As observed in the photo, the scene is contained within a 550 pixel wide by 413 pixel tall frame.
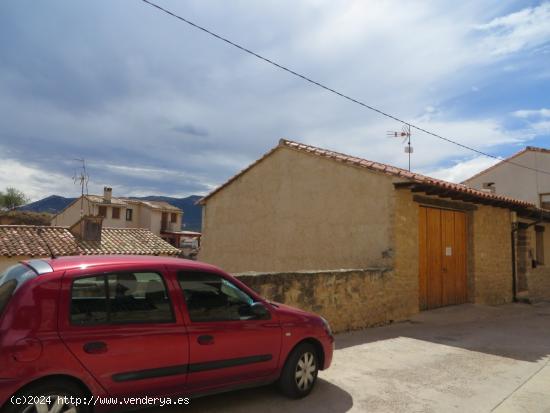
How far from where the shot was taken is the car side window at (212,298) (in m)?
3.69

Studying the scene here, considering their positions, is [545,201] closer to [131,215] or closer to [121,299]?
[121,299]

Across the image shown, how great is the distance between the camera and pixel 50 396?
2.84m

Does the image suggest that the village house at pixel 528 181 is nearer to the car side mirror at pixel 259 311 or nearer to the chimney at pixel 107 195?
the car side mirror at pixel 259 311

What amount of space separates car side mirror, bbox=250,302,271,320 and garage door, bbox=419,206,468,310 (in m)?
7.06

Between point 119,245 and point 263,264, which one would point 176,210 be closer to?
point 119,245

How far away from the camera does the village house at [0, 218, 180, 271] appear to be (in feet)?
61.8

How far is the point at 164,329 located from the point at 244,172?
33.8 ft

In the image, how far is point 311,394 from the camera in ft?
14.4

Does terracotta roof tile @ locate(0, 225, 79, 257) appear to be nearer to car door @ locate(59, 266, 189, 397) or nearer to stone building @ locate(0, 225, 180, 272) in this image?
stone building @ locate(0, 225, 180, 272)

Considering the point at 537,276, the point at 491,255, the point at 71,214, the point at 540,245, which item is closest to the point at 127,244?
the point at 491,255

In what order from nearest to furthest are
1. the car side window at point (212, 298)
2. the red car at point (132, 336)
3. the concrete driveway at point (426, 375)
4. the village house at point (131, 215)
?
the red car at point (132, 336)
the car side window at point (212, 298)
the concrete driveway at point (426, 375)
the village house at point (131, 215)

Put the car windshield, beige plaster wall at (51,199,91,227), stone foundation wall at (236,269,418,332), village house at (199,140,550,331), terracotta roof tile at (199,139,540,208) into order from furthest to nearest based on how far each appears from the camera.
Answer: beige plaster wall at (51,199,91,227) → terracotta roof tile at (199,139,540,208) → village house at (199,140,550,331) → stone foundation wall at (236,269,418,332) → the car windshield

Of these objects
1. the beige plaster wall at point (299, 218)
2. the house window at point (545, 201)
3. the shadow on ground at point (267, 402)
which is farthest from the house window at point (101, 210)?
the shadow on ground at point (267, 402)

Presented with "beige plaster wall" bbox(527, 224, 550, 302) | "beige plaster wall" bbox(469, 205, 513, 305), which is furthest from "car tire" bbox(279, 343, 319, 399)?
"beige plaster wall" bbox(527, 224, 550, 302)
